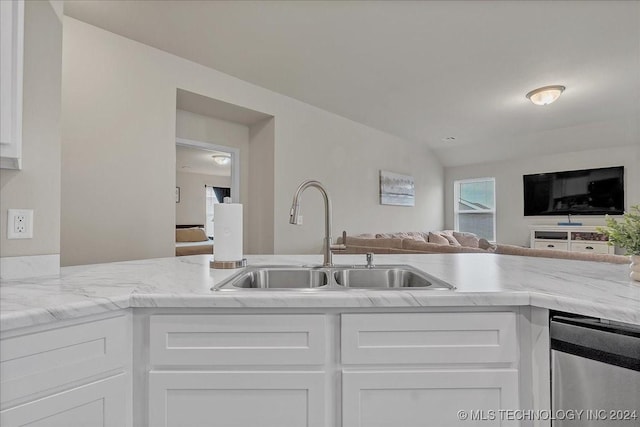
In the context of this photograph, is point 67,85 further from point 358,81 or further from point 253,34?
point 358,81

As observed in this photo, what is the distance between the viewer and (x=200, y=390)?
96cm

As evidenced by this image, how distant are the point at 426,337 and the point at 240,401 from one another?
0.55m

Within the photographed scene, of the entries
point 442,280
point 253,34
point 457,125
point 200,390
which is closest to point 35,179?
point 200,390

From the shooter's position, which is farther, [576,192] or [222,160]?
[576,192]

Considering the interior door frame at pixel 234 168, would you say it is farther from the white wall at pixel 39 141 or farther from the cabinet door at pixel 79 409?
the cabinet door at pixel 79 409

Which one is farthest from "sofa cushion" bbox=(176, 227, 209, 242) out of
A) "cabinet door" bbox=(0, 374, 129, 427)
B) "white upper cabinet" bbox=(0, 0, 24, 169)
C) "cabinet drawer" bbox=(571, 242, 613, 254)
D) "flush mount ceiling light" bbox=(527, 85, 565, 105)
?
"cabinet drawer" bbox=(571, 242, 613, 254)

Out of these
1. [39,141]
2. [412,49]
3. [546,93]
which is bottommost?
[39,141]

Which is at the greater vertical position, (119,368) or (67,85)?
(67,85)

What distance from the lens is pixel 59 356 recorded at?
0.86 m

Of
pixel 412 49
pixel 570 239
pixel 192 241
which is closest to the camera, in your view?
pixel 412 49

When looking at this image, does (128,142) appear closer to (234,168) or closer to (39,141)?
(234,168)

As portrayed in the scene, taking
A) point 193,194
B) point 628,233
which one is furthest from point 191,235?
point 628,233

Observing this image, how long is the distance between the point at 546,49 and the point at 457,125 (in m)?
2.46

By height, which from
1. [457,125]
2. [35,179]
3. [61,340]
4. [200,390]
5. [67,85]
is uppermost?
[457,125]
